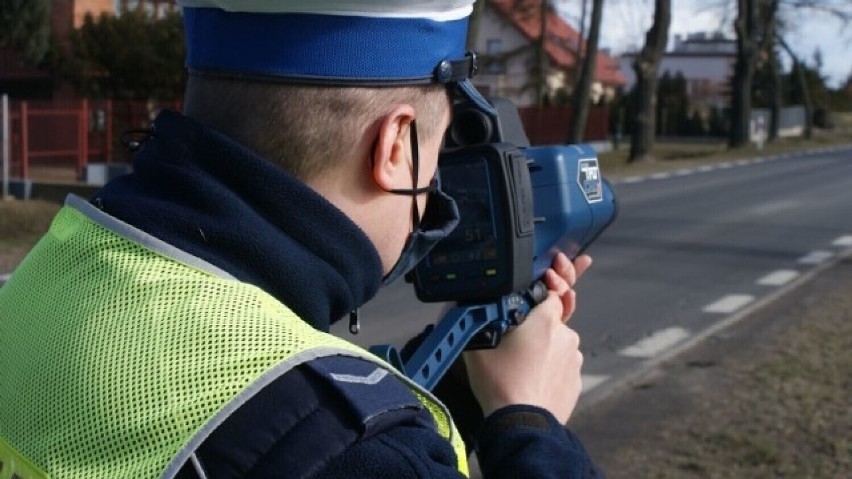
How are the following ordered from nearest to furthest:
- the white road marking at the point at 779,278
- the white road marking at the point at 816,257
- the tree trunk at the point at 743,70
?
1. the white road marking at the point at 779,278
2. the white road marking at the point at 816,257
3. the tree trunk at the point at 743,70

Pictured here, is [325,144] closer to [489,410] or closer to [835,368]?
→ [489,410]

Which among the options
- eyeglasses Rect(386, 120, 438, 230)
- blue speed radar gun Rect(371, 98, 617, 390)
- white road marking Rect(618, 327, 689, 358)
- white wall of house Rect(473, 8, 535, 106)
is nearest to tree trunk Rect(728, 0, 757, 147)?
white wall of house Rect(473, 8, 535, 106)

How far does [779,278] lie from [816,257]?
6.02 feet

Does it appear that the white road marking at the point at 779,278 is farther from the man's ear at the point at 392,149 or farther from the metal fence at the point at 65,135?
the metal fence at the point at 65,135

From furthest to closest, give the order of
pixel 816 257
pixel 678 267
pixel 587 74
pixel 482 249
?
1. pixel 587 74
2. pixel 816 257
3. pixel 678 267
4. pixel 482 249

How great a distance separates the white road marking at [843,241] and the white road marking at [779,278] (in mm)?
2677

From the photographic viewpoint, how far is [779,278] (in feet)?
37.0

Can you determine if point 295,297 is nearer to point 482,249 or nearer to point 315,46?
point 315,46

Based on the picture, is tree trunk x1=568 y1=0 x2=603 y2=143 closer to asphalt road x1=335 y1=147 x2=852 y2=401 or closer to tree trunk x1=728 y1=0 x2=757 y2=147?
asphalt road x1=335 y1=147 x2=852 y2=401

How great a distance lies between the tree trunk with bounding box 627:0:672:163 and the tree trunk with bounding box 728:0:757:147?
10.2m

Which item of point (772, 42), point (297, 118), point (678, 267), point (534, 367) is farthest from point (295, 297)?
point (772, 42)

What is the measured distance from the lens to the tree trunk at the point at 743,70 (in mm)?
43438

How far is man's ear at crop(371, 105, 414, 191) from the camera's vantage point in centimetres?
133

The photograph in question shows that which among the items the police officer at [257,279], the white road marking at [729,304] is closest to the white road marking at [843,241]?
the white road marking at [729,304]
